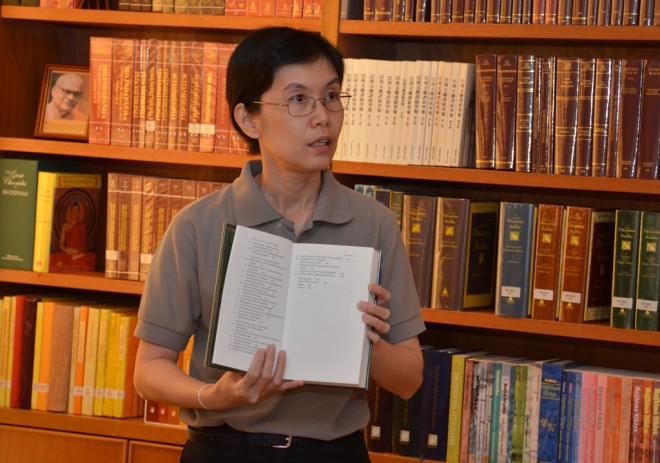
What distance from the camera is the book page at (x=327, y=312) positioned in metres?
1.60

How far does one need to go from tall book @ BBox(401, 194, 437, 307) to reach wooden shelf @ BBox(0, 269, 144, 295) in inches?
30.9

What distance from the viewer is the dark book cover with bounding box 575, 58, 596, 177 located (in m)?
2.51

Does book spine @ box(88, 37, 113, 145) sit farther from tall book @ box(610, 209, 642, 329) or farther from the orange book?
tall book @ box(610, 209, 642, 329)

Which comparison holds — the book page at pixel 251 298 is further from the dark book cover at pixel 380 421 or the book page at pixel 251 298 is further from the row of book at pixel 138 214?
the row of book at pixel 138 214

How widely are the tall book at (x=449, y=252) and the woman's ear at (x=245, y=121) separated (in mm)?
873

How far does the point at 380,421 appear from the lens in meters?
2.72

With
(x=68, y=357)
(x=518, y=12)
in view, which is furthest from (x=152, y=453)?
(x=518, y=12)

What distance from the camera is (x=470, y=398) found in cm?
265

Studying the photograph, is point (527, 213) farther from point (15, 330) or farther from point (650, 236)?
point (15, 330)

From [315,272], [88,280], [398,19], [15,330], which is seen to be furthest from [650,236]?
[15,330]

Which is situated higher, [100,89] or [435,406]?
[100,89]

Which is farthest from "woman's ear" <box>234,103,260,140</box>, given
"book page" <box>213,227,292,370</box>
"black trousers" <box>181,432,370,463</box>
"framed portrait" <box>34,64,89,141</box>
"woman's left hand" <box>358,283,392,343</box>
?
"framed portrait" <box>34,64,89,141</box>

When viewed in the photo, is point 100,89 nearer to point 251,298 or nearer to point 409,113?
point 409,113

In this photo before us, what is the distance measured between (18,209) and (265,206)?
4.73 ft
